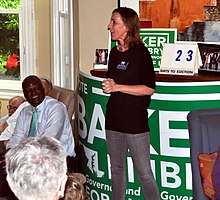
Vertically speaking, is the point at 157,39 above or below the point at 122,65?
above

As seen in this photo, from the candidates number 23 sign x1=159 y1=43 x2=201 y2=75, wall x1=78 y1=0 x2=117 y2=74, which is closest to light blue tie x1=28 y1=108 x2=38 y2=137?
number 23 sign x1=159 y1=43 x2=201 y2=75

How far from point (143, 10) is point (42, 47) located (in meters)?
1.15

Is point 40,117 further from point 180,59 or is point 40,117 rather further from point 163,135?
point 180,59

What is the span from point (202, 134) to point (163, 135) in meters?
1.24

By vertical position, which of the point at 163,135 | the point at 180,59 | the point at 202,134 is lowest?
the point at 163,135

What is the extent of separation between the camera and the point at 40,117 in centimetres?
463

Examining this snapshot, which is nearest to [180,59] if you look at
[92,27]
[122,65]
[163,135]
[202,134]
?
[163,135]

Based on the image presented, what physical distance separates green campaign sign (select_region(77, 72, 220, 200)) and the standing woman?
183 mm

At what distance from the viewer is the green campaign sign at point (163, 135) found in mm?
4387

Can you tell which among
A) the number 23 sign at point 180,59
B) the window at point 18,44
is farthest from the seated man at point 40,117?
the window at point 18,44

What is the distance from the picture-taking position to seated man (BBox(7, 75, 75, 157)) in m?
4.50

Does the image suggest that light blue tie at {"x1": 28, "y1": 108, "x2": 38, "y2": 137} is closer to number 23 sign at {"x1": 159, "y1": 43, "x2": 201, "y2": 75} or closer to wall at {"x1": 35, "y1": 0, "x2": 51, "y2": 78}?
number 23 sign at {"x1": 159, "y1": 43, "x2": 201, "y2": 75}

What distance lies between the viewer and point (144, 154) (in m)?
4.28

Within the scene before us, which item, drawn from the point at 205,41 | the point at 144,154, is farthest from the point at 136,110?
the point at 205,41
